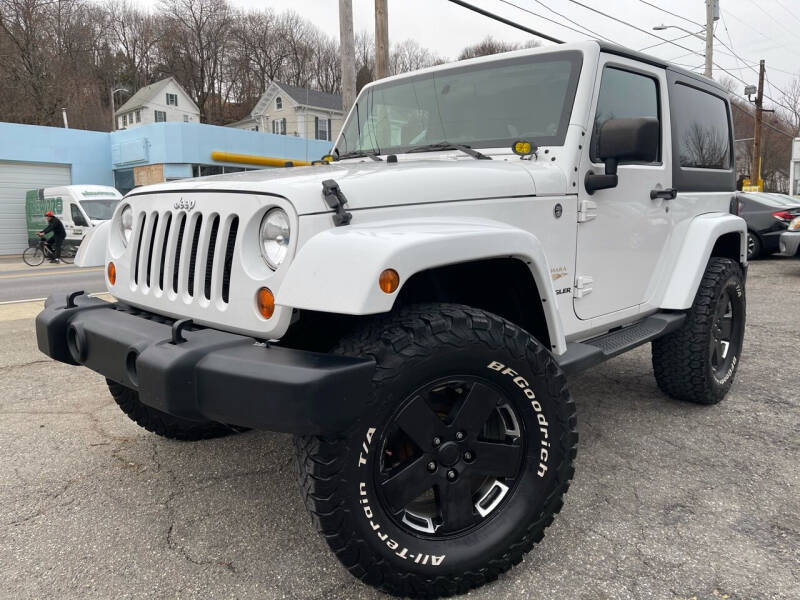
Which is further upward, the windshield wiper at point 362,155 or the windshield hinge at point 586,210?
the windshield wiper at point 362,155

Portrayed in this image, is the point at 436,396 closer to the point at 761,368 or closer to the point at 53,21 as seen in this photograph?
the point at 761,368

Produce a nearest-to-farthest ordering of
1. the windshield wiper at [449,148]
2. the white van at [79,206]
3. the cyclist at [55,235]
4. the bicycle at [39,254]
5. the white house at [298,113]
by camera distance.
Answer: the windshield wiper at [449,148] → the cyclist at [55,235] → the bicycle at [39,254] → the white van at [79,206] → the white house at [298,113]

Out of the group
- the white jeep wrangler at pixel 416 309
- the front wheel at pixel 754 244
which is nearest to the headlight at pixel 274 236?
the white jeep wrangler at pixel 416 309

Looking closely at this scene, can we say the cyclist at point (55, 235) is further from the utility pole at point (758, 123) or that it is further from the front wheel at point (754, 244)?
the utility pole at point (758, 123)

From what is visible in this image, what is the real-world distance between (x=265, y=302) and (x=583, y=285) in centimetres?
159

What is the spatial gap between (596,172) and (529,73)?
63 centimetres

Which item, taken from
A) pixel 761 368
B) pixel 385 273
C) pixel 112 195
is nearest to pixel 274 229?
pixel 385 273

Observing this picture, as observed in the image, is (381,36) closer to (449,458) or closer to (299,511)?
(299,511)

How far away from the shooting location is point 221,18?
180 ft

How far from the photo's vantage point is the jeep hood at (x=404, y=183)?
2102mm

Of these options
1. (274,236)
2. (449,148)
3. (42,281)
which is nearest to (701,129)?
(449,148)

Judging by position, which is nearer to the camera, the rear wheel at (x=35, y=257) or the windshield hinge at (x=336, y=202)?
the windshield hinge at (x=336, y=202)

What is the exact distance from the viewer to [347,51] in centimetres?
1232

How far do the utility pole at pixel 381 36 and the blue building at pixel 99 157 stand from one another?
13.0 m
